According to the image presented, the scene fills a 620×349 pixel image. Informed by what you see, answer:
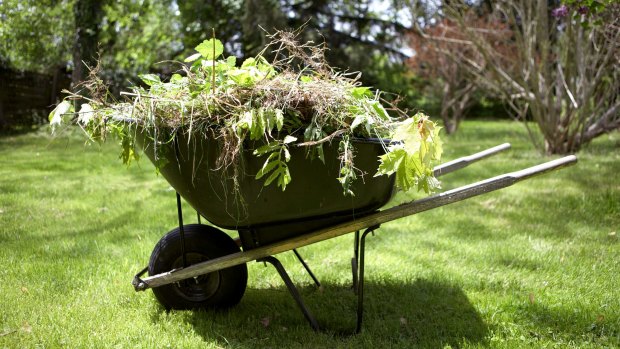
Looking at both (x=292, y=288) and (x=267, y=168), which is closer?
(x=267, y=168)

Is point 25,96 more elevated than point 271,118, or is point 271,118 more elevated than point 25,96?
point 25,96

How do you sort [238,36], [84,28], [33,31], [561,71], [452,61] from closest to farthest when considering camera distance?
[561,71] < [452,61] < [84,28] < [33,31] < [238,36]

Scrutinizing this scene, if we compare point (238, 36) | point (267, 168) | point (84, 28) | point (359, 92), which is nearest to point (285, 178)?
point (267, 168)

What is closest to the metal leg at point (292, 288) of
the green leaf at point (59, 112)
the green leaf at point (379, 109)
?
the green leaf at point (379, 109)

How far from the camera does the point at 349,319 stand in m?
2.44

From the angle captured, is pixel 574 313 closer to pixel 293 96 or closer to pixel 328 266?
pixel 328 266

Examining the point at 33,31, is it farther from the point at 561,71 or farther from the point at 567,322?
the point at 567,322

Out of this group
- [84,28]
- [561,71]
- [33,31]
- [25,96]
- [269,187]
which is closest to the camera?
[269,187]

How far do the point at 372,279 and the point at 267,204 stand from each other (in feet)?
3.35

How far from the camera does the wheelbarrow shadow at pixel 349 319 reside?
2207 millimetres

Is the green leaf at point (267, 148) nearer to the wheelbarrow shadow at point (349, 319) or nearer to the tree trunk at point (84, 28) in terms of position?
the wheelbarrow shadow at point (349, 319)

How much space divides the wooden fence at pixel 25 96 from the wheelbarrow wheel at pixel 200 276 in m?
9.32

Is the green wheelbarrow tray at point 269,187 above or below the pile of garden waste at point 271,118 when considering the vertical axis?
below

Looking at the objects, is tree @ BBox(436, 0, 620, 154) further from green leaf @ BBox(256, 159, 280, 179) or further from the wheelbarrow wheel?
green leaf @ BBox(256, 159, 280, 179)
